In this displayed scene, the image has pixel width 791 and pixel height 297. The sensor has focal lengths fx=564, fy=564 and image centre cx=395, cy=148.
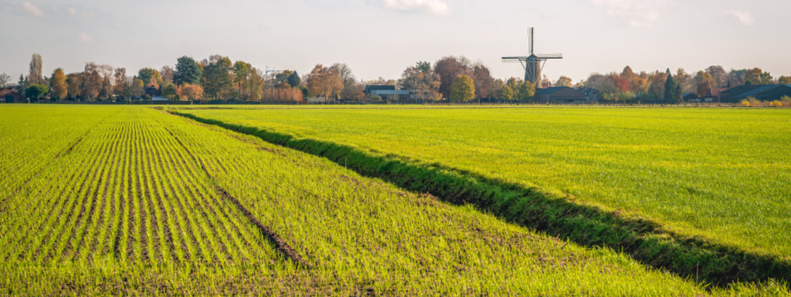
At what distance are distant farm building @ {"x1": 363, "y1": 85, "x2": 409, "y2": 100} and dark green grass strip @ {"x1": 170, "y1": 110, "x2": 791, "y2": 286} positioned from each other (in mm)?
158821

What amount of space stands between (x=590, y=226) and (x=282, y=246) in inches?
204

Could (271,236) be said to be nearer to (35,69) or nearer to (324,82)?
(324,82)

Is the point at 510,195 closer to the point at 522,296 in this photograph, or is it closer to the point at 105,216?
the point at 522,296

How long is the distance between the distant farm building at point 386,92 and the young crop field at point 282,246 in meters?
160

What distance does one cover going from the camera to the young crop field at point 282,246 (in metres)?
6.91

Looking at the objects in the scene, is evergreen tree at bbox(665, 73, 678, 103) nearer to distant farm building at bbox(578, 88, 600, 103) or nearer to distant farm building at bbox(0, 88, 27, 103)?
distant farm building at bbox(578, 88, 600, 103)

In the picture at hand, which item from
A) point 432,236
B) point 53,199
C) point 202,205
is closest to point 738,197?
point 432,236

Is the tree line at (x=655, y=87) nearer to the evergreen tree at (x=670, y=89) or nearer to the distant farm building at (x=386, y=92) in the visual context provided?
the evergreen tree at (x=670, y=89)

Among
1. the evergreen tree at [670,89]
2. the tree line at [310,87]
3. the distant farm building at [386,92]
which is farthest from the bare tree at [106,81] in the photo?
the evergreen tree at [670,89]

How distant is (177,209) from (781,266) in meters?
10.0

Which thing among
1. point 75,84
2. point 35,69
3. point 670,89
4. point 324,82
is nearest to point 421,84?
point 324,82

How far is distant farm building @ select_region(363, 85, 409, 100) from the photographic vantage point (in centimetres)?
17950

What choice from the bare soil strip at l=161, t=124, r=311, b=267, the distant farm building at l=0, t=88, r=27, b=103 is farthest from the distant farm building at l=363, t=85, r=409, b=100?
the bare soil strip at l=161, t=124, r=311, b=267

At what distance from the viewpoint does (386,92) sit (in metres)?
187
